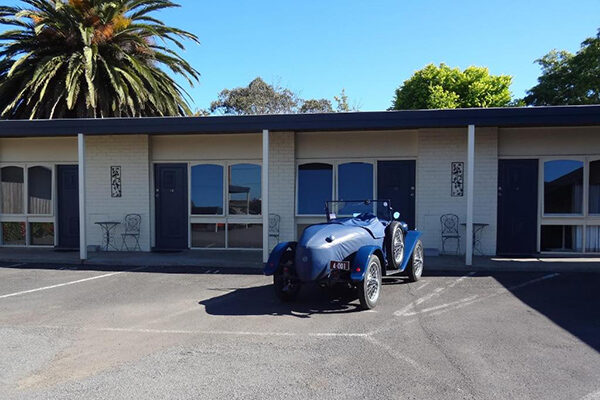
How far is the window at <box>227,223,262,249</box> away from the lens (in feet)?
41.5

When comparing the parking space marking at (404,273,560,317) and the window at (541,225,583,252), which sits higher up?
the window at (541,225,583,252)

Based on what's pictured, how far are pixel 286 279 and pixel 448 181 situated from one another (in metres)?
6.17

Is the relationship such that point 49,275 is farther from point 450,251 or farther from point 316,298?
point 450,251

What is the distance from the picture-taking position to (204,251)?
1255cm

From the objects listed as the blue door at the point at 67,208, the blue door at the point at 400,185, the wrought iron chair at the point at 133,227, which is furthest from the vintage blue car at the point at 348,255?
the blue door at the point at 67,208

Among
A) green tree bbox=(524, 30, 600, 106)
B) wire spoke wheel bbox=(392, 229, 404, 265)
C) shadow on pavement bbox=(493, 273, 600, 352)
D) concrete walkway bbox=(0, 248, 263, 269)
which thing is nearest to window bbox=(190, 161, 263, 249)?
concrete walkway bbox=(0, 248, 263, 269)

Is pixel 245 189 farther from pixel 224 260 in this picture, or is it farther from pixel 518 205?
pixel 518 205

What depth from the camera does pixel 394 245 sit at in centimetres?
774

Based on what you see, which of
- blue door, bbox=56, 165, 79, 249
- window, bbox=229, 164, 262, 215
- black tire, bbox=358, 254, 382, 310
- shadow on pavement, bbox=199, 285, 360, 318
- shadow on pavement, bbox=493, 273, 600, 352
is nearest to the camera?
shadow on pavement, bbox=493, 273, 600, 352

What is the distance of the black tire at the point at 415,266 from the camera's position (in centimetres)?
854

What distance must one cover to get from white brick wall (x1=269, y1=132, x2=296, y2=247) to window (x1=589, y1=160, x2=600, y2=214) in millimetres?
7350

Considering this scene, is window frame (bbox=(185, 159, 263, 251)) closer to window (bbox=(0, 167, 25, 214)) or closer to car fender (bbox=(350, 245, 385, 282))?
window (bbox=(0, 167, 25, 214))

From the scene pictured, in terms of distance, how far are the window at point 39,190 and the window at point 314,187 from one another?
732 cm

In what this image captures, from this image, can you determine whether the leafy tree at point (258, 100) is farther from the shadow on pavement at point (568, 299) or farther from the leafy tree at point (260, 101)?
Result: the shadow on pavement at point (568, 299)
